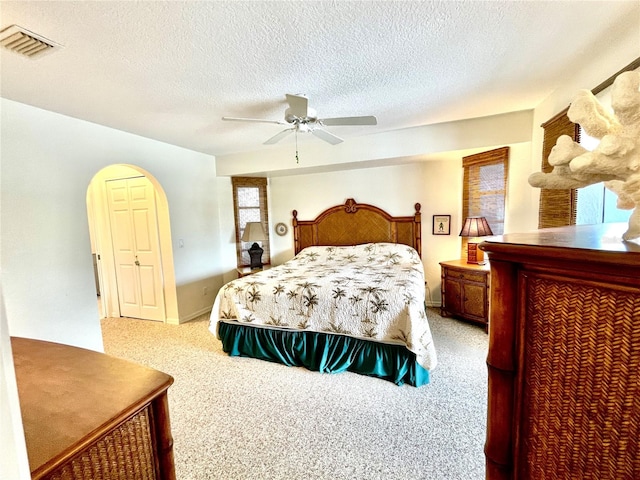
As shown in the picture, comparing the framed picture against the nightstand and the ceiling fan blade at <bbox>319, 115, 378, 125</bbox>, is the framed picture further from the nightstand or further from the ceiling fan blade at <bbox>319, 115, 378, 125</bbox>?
the nightstand

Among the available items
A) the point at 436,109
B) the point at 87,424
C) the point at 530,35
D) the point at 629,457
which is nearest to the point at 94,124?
the point at 87,424

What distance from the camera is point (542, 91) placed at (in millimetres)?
2492

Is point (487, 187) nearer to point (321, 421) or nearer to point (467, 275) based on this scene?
point (467, 275)

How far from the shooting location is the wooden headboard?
14.2 feet

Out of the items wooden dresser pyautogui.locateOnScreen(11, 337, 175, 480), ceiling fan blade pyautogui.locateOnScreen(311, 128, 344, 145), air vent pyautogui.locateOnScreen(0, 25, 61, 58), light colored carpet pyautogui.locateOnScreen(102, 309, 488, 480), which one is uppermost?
air vent pyautogui.locateOnScreen(0, 25, 61, 58)

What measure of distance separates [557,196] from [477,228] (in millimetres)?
1092

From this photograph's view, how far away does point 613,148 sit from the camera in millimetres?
527

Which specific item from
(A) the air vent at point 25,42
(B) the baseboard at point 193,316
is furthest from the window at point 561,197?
(B) the baseboard at point 193,316

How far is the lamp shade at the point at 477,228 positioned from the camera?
344cm

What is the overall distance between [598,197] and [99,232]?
578 cm

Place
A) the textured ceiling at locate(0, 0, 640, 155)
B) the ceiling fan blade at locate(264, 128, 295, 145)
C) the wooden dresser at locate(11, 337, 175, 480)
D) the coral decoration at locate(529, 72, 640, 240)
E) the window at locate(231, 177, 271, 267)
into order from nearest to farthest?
the coral decoration at locate(529, 72, 640, 240), the wooden dresser at locate(11, 337, 175, 480), the textured ceiling at locate(0, 0, 640, 155), the ceiling fan blade at locate(264, 128, 295, 145), the window at locate(231, 177, 271, 267)

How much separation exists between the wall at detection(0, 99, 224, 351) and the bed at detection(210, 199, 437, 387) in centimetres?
132

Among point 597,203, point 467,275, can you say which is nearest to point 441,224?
point 467,275

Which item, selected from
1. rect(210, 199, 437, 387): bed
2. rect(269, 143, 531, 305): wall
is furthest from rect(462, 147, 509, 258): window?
rect(210, 199, 437, 387): bed
